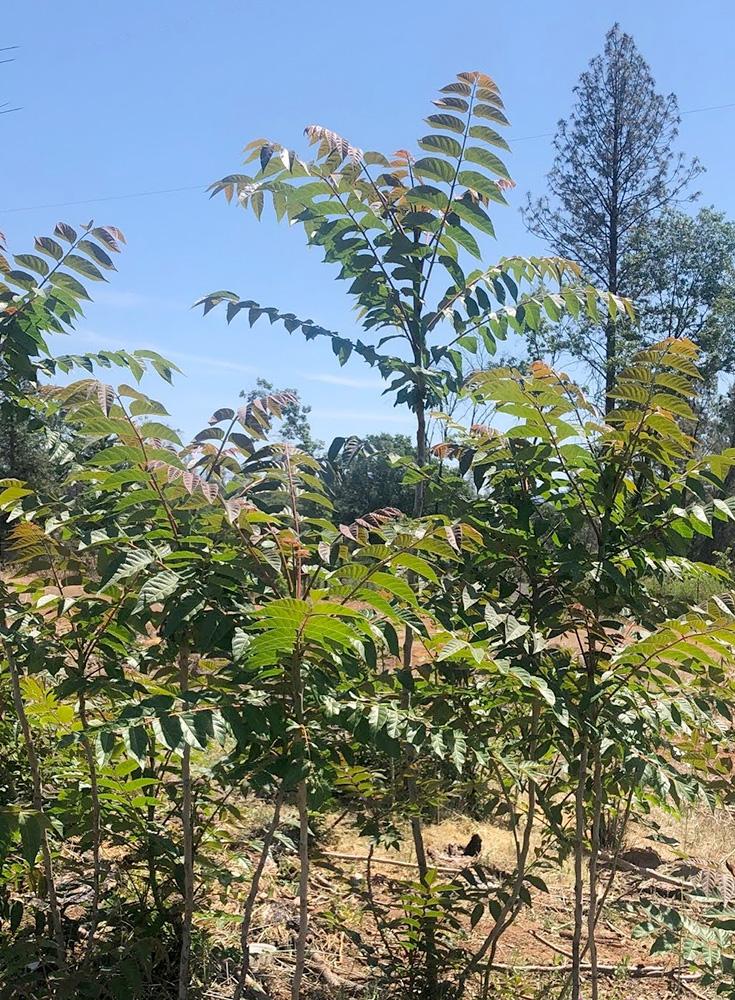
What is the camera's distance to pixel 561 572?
2127 millimetres

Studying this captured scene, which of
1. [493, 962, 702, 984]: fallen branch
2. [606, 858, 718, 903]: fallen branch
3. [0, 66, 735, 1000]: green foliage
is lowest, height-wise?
[493, 962, 702, 984]: fallen branch

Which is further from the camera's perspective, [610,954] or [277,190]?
[610,954]

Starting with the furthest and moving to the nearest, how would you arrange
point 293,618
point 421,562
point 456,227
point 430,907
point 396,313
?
point 396,313
point 456,227
point 430,907
point 421,562
point 293,618

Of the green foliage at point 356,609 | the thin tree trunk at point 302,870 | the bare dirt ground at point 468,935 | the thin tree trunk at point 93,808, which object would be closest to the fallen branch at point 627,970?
the bare dirt ground at point 468,935

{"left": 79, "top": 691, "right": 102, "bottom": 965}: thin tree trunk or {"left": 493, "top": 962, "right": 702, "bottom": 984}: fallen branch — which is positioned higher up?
{"left": 79, "top": 691, "right": 102, "bottom": 965}: thin tree trunk

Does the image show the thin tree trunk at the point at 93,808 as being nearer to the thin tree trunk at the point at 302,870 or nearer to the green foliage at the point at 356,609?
the green foliage at the point at 356,609

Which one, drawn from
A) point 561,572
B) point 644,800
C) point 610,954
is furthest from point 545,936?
point 561,572

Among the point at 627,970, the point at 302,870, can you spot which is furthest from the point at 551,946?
the point at 302,870

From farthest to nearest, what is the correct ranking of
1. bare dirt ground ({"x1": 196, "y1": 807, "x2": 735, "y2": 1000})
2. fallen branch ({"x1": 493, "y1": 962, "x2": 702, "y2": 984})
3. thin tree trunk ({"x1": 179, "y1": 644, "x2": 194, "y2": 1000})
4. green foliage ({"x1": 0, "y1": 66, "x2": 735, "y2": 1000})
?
1. fallen branch ({"x1": 493, "y1": 962, "x2": 702, "y2": 984})
2. bare dirt ground ({"x1": 196, "y1": 807, "x2": 735, "y2": 1000})
3. thin tree trunk ({"x1": 179, "y1": 644, "x2": 194, "y2": 1000})
4. green foliage ({"x1": 0, "y1": 66, "x2": 735, "y2": 1000})

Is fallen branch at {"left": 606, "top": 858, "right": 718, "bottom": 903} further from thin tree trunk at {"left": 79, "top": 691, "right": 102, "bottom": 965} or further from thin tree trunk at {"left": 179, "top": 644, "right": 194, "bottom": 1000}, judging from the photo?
thin tree trunk at {"left": 79, "top": 691, "right": 102, "bottom": 965}

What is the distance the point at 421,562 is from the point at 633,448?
68cm

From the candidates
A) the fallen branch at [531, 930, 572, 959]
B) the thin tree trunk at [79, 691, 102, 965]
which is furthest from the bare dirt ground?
the thin tree trunk at [79, 691, 102, 965]

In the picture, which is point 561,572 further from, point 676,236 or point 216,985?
point 676,236

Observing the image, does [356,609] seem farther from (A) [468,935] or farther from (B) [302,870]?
(A) [468,935]
